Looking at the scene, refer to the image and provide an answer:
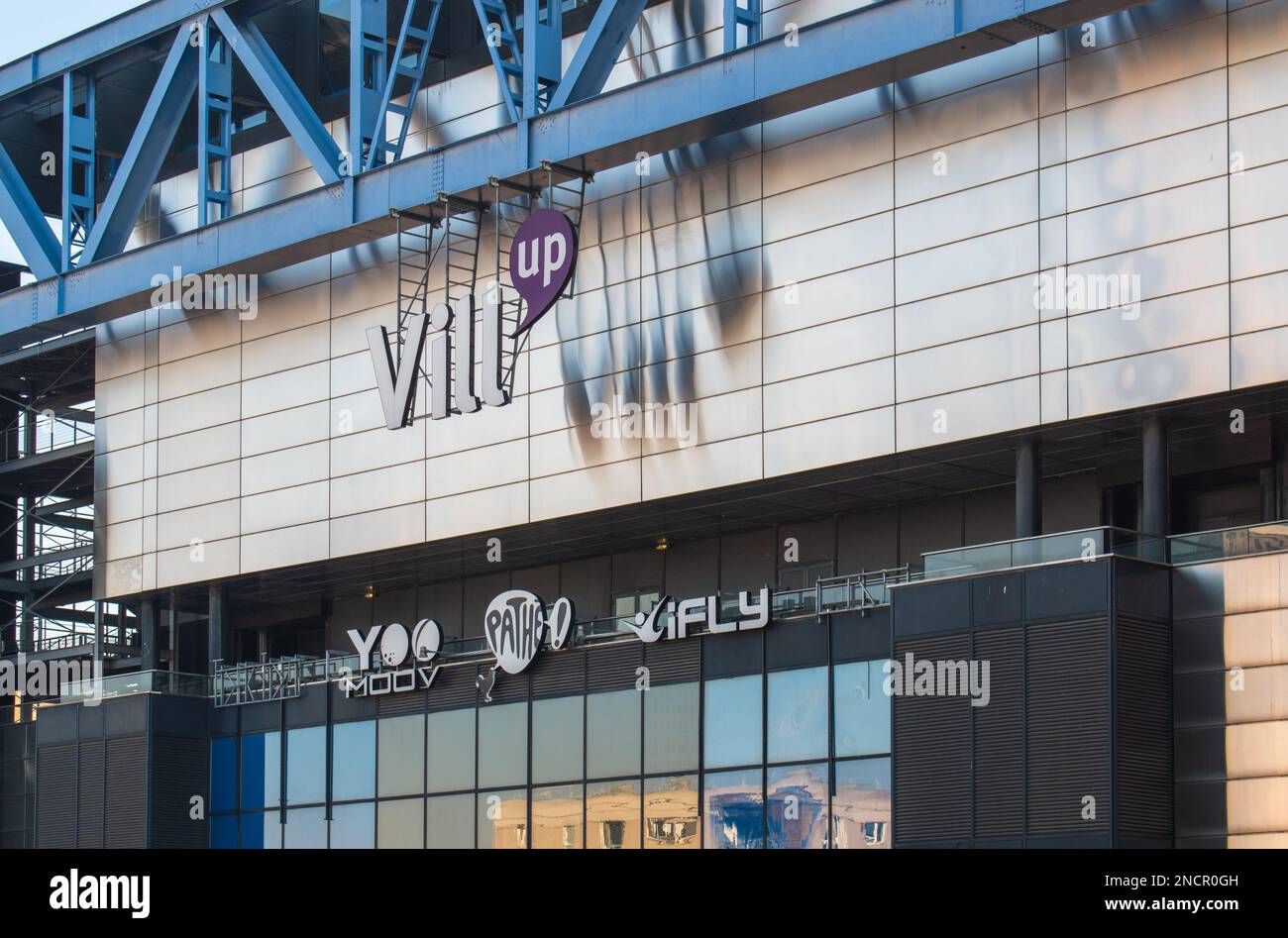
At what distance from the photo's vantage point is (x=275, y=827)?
176 feet

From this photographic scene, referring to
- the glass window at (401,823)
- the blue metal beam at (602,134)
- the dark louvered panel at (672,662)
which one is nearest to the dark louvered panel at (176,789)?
the glass window at (401,823)

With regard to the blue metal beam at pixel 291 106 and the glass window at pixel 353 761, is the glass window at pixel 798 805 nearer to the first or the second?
the glass window at pixel 353 761

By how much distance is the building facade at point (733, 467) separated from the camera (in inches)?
1409

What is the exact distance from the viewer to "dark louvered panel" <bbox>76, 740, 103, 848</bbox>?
181 ft

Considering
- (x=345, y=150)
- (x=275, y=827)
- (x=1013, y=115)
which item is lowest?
(x=275, y=827)

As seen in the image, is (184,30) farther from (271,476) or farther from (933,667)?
(933,667)

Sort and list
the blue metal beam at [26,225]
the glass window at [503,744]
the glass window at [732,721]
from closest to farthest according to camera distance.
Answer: the glass window at [732,721] < the glass window at [503,744] < the blue metal beam at [26,225]

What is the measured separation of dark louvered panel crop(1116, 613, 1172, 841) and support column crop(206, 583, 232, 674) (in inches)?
1188

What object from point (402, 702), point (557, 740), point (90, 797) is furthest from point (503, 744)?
point (90, 797)

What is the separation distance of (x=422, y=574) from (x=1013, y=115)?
23.6 metres

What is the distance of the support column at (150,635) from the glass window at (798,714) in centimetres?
2469

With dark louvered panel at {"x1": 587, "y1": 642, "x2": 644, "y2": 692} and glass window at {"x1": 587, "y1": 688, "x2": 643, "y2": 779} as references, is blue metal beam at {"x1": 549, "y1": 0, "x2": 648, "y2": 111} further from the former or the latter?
glass window at {"x1": 587, "y1": 688, "x2": 643, "y2": 779}

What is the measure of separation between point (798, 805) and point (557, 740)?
7.80 m
